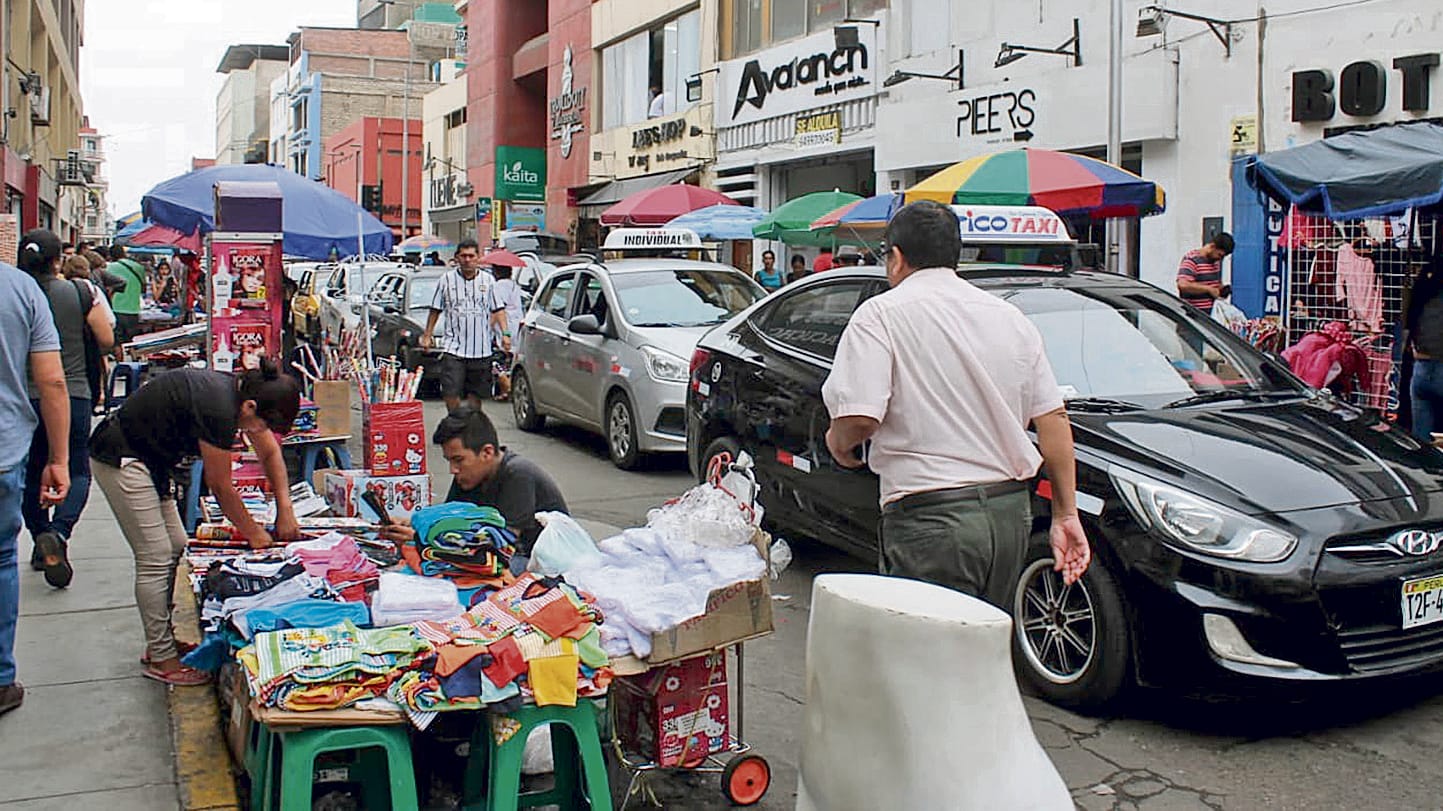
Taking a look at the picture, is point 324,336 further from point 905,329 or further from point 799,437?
point 905,329

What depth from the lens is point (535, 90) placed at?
133 feet

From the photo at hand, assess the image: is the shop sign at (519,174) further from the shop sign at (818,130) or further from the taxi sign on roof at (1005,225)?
the taxi sign on roof at (1005,225)

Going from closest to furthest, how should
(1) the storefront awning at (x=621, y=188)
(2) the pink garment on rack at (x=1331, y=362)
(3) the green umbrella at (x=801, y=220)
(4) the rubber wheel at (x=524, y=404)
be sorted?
(2) the pink garment on rack at (x=1331, y=362) → (4) the rubber wheel at (x=524, y=404) → (3) the green umbrella at (x=801, y=220) → (1) the storefront awning at (x=621, y=188)

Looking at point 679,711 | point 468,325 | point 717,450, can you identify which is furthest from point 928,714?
point 468,325

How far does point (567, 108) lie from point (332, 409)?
87.8ft

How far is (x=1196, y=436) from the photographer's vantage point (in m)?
5.24

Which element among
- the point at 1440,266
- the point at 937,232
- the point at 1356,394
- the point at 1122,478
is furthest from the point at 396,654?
the point at 1356,394

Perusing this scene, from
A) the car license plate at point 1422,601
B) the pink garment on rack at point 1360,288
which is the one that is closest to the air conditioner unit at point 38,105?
the pink garment on rack at point 1360,288

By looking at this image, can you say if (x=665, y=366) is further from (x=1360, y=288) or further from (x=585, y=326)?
(x=1360, y=288)

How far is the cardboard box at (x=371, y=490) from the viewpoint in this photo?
6898mm

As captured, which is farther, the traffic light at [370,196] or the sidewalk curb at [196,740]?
the traffic light at [370,196]

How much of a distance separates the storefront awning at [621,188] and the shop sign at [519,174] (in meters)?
4.89

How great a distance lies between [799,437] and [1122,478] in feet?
6.72

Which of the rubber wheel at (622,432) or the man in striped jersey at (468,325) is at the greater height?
the man in striped jersey at (468,325)
